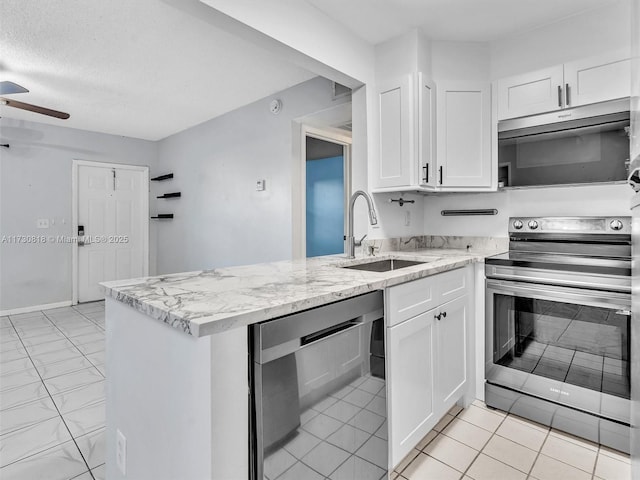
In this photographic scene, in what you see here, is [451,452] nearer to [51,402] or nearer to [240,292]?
[240,292]

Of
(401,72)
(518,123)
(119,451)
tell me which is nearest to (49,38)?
(401,72)

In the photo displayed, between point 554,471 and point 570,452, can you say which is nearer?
point 554,471

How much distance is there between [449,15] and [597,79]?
0.96 m

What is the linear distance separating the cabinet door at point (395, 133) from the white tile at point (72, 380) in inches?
98.1

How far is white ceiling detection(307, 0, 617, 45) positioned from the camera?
2055 mm

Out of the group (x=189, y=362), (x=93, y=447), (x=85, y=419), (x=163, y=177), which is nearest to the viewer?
(x=189, y=362)

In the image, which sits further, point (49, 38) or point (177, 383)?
point (49, 38)

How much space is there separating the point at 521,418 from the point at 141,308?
2.10m

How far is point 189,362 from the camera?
0.90m

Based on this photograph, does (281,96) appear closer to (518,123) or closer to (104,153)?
(518,123)

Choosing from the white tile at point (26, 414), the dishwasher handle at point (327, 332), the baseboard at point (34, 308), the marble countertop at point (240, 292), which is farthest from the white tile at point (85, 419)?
the baseboard at point (34, 308)

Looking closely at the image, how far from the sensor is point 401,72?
236 centimetres

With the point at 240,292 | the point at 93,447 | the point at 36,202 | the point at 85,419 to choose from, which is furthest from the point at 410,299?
the point at 36,202

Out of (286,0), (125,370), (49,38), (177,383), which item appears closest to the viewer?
(177,383)
